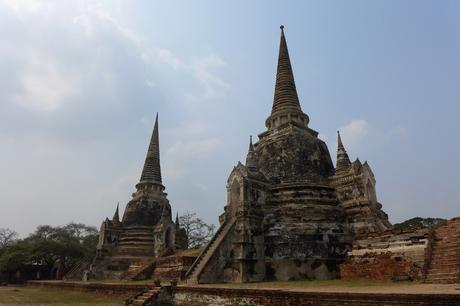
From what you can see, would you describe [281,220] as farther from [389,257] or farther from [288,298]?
[288,298]

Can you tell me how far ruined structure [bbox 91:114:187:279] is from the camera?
3544 centimetres

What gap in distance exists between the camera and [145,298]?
15406mm

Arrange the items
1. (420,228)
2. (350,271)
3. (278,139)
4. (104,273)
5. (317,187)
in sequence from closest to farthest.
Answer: (420,228)
(350,271)
(317,187)
(278,139)
(104,273)

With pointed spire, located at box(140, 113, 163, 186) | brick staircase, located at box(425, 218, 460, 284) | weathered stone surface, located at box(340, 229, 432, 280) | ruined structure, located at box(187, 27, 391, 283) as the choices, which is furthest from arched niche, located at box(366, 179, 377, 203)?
pointed spire, located at box(140, 113, 163, 186)

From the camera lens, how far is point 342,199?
78.1 feet

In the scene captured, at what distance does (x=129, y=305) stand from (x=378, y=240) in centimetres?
1275

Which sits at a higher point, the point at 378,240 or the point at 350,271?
the point at 378,240

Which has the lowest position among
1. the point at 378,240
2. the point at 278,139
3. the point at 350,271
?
the point at 350,271

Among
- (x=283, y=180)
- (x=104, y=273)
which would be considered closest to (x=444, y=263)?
(x=283, y=180)

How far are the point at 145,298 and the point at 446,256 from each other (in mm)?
12652

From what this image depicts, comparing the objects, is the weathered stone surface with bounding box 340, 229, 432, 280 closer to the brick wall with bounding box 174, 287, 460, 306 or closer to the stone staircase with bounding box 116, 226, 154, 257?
the brick wall with bounding box 174, 287, 460, 306

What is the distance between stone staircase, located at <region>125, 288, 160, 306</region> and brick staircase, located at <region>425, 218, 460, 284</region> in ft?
36.0

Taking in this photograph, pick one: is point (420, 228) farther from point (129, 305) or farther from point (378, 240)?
point (129, 305)

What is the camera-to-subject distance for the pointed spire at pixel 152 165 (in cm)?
4066
